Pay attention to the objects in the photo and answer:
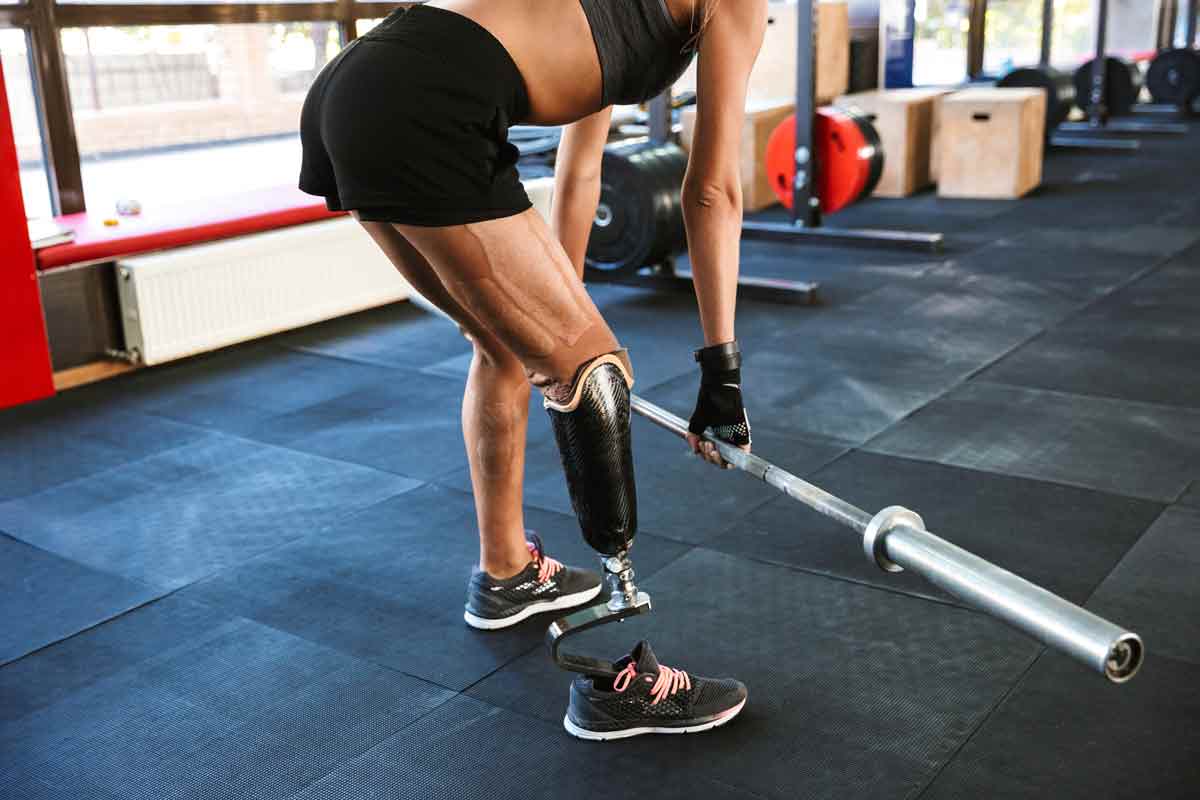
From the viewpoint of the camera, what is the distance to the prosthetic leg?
1.43 metres

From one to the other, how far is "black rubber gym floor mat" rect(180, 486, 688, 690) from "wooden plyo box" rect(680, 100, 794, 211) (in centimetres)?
374

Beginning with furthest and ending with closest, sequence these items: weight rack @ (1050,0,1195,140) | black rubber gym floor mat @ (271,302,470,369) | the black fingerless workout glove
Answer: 1. weight rack @ (1050,0,1195,140)
2. black rubber gym floor mat @ (271,302,470,369)
3. the black fingerless workout glove

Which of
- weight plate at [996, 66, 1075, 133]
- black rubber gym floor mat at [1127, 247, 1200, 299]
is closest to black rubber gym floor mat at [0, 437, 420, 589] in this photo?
black rubber gym floor mat at [1127, 247, 1200, 299]

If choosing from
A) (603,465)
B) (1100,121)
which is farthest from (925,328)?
(1100,121)

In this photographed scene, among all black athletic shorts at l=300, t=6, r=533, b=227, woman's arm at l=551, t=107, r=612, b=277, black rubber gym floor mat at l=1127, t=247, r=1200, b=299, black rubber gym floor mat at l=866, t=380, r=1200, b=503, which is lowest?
black rubber gym floor mat at l=1127, t=247, r=1200, b=299

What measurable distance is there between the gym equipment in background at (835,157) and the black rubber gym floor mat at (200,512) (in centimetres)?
294

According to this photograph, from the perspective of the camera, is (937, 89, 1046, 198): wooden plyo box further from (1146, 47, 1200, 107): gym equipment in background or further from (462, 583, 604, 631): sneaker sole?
(462, 583, 604, 631): sneaker sole

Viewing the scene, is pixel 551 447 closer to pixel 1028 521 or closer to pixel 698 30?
pixel 1028 521

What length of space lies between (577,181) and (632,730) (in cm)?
82

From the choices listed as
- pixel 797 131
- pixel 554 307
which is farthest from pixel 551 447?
pixel 797 131

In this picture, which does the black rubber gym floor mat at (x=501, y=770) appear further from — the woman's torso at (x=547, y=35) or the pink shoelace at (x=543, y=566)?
the woman's torso at (x=547, y=35)

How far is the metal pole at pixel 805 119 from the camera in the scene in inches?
186

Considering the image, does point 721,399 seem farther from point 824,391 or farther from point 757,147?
point 757,147

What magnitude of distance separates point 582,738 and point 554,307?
0.62m
